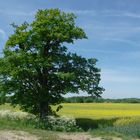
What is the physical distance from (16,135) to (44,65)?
9.26 metres

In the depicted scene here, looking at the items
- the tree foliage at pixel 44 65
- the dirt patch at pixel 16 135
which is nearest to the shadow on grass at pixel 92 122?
the tree foliage at pixel 44 65

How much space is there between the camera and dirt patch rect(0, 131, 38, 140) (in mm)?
17422

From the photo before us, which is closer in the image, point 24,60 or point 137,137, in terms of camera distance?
point 137,137

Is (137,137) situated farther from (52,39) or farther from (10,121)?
(52,39)

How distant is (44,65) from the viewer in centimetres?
2673

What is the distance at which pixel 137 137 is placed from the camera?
20.3 m

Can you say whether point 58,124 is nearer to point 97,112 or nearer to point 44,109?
point 44,109

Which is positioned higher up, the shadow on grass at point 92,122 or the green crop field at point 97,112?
the green crop field at point 97,112

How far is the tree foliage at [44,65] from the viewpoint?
89.1ft

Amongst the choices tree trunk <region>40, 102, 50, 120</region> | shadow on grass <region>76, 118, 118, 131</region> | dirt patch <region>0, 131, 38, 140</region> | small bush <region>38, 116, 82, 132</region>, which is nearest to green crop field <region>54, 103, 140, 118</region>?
shadow on grass <region>76, 118, 118, 131</region>

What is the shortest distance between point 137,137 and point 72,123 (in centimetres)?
475

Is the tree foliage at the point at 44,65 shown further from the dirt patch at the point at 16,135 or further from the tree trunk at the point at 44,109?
the dirt patch at the point at 16,135

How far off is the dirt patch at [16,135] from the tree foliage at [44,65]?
28.3 ft

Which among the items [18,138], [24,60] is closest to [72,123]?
[24,60]
